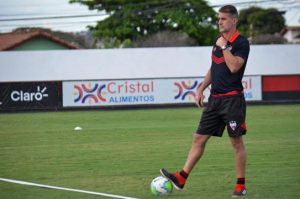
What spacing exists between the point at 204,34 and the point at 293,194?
57363 mm

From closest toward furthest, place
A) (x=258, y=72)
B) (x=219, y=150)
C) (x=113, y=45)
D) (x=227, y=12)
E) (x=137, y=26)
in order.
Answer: (x=227, y=12) → (x=219, y=150) → (x=258, y=72) → (x=113, y=45) → (x=137, y=26)

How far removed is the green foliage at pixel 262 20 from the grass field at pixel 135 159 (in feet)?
254

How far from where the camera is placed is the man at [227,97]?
8.71 metres

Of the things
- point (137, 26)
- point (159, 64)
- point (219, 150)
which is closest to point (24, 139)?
point (219, 150)

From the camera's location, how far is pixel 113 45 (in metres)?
61.5

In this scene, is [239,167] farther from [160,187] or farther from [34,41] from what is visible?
[34,41]

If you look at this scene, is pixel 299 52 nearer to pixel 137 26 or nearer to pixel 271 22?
pixel 137 26

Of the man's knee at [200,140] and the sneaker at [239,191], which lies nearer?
the sneaker at [239,191]

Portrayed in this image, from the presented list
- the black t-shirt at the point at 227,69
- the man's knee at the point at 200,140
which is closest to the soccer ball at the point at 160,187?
the man's knee at the point at 200,140

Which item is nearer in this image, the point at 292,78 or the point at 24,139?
the point at 24,139

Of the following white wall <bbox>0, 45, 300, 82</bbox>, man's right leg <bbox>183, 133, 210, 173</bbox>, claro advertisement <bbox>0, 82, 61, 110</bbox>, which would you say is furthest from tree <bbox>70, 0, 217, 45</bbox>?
man's right leg <bbox>183, 133, 210, 173</bbox>

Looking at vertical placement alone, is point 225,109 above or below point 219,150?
above

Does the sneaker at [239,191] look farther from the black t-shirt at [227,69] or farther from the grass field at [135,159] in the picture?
the black t-shirt at [227,69]

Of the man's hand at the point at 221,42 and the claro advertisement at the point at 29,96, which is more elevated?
the man's hand at the point at 221,42
